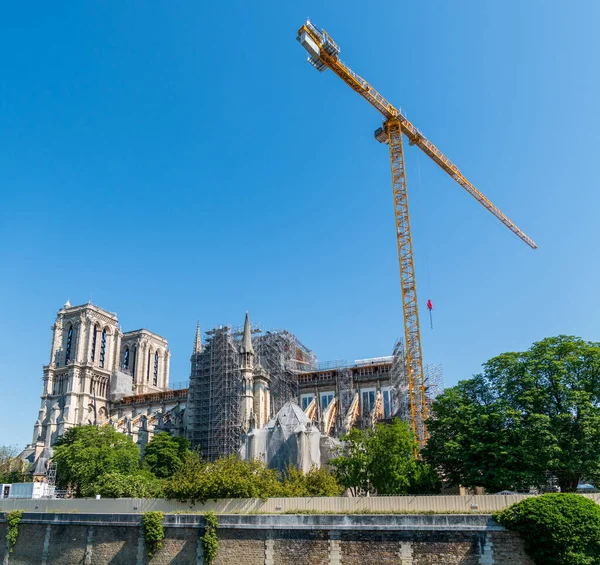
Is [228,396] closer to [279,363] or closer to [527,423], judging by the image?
[279,363]

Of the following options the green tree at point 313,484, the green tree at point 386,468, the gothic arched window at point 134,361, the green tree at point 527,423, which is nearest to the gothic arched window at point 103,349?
the gothic arched window at point 134,361

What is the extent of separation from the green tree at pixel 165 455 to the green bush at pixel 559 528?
139 feet

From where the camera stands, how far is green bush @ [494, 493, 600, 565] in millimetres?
24062

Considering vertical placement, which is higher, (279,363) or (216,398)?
(279,363)

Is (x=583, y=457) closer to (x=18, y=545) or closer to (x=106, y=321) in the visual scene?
(x=18, y=545)

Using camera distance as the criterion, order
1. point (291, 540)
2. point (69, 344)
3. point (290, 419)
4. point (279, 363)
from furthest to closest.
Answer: point (69, 344) → point (279, 363) → point (290, 419) → point (291, 540)

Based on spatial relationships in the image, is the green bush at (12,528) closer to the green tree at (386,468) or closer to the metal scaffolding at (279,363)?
the green tree at (386,468)

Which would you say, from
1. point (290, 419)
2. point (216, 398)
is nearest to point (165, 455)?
point (216, 398)

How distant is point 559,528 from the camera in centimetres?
2422

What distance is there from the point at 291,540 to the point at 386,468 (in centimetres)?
1278

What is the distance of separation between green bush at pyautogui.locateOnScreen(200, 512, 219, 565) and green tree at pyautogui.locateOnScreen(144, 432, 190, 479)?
30.8 metres

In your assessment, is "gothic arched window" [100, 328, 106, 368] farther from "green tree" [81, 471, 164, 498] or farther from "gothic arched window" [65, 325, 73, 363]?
"green tree" [81, 471, 164, 498]

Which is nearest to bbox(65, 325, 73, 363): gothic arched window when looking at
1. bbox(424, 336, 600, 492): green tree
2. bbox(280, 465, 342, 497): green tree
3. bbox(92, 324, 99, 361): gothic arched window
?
bbox(92, 324, 99, 361): gothic arched window

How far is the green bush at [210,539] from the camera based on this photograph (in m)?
30.7
